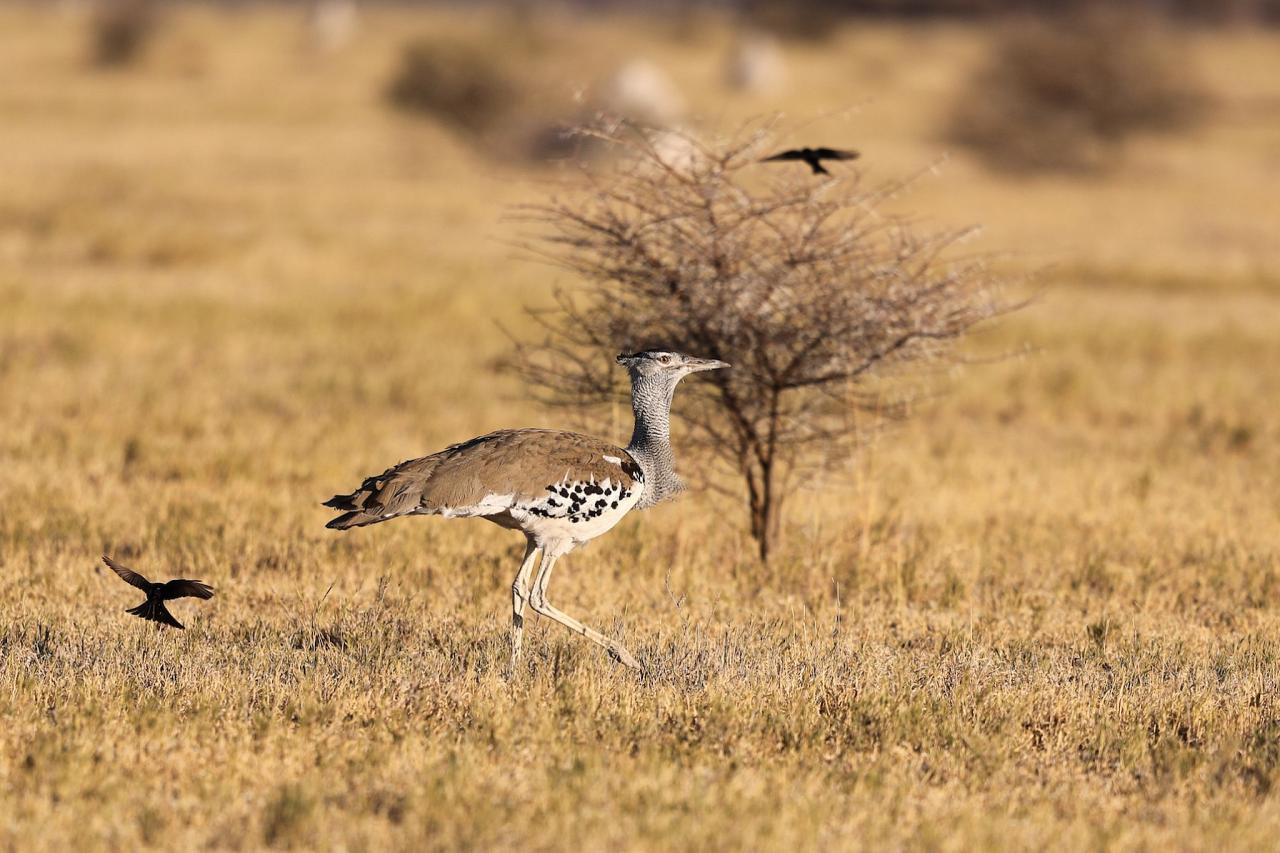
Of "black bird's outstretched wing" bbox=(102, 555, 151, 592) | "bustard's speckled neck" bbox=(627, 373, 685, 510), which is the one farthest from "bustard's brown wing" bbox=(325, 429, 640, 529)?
"black bird's outstretched wing" bbox=(102, 555, 151, 592)

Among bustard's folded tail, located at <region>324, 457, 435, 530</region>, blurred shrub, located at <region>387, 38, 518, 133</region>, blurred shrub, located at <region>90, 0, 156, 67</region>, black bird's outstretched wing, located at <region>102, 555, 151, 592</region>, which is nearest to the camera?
bustard's folded tail, located at <region>324, 457, 435, 530</region>

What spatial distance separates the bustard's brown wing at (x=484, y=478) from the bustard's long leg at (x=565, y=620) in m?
0.38

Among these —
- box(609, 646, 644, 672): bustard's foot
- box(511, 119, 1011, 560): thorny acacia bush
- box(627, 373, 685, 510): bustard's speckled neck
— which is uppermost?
box(511, 119, 1011, 560): thorny acacia bush

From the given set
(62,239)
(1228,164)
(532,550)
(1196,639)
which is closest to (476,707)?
(532,550)

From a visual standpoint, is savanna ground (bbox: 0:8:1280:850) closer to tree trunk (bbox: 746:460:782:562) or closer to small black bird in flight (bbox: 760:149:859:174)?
tree trunk (bbox: 746:460:782:562)

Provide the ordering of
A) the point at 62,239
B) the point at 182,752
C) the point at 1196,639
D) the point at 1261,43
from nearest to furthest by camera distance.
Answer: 1. the point at 182,752
2. the point at 1196,639
3. the point at 62,239
4. the point at 1261,43

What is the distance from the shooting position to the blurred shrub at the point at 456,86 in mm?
41031

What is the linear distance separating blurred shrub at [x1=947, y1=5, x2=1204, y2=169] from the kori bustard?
34.7m

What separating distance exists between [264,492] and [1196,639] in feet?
18.1

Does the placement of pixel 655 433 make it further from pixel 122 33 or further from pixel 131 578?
pixel 122 33

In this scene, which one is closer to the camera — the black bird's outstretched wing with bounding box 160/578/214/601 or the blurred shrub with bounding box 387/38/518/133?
the black bird's outstretched wing with bounding box 160/578/214/601

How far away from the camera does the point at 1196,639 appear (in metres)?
7.45

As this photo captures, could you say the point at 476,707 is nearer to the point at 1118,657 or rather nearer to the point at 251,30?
the point at 1118,657

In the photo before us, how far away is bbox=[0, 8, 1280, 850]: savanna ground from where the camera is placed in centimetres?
512
